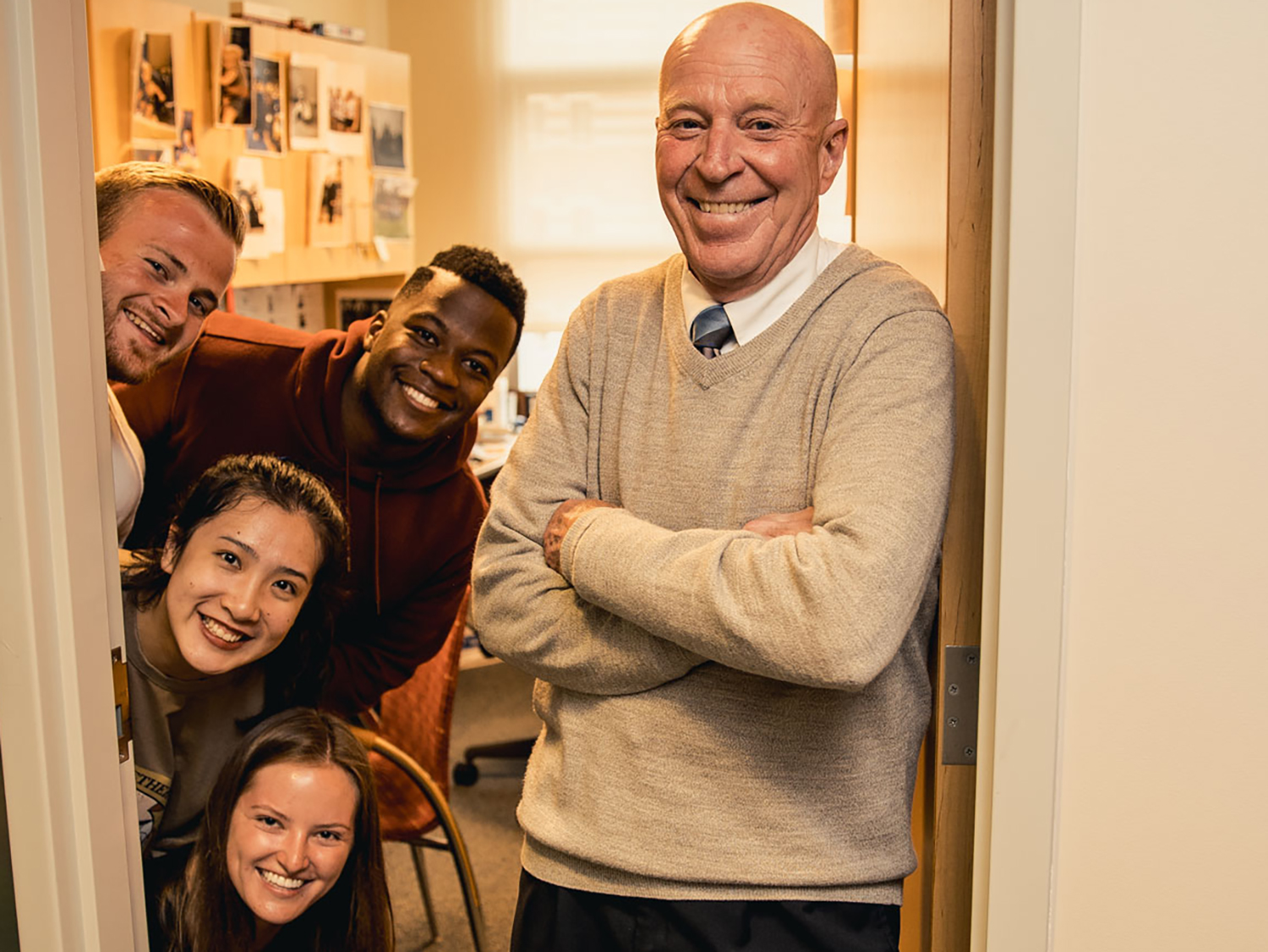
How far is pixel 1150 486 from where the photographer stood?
944mm

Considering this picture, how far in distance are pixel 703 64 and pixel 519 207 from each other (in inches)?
147

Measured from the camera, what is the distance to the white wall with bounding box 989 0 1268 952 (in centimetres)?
91

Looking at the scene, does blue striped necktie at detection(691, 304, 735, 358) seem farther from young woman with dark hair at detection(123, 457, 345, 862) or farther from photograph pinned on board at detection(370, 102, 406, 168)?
photograph pinned on board at detection(370, 102, 406, 168)

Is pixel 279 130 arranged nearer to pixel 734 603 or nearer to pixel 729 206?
pixel 729 206

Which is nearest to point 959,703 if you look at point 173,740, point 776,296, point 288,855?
point 776,296


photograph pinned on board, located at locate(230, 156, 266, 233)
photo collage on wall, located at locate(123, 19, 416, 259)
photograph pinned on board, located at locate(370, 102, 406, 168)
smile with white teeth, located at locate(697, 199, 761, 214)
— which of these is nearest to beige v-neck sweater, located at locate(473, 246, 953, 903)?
smile with white teeth, located at locate(697, 199, 761, 214)

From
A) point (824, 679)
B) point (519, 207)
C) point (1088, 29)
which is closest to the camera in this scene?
point (1088, 29)

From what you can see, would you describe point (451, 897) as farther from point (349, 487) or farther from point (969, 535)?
point (969, 535)

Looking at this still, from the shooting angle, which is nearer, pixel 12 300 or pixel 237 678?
pixel 12 300

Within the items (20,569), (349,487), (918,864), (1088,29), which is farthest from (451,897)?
(1088,29)

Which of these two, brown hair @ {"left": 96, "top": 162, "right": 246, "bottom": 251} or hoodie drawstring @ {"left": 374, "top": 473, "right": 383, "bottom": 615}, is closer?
brown hair @ {"left": 96, "top": 162, "right": 246, "bottom": 251}

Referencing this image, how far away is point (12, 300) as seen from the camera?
1.02m

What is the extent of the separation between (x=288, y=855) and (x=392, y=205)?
106 inches

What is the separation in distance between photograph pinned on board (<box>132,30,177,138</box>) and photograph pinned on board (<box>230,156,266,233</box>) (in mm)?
241
